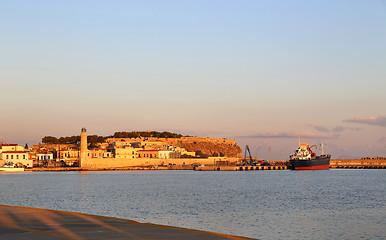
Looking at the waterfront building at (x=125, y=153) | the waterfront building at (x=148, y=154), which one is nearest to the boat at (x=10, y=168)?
the waterfront building at (x=125, y=153)

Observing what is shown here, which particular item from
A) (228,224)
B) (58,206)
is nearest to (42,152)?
(58,206)

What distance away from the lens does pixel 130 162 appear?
16662cm

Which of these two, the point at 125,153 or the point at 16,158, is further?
the point at 125,153

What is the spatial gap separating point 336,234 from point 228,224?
6.04 metres

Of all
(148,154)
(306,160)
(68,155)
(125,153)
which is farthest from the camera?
(148,154)

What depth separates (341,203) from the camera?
42.0 meters

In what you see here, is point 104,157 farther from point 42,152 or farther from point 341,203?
point 341,203

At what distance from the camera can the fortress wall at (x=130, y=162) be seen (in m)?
152

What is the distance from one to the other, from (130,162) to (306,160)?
58.3 m

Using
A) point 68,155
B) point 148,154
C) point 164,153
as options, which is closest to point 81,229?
point 148,154

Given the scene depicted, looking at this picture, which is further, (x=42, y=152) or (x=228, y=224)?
(x=42, y=152)

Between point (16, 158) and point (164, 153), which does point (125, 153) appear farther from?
point (16, 158)

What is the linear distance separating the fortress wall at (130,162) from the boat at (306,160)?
137 feet

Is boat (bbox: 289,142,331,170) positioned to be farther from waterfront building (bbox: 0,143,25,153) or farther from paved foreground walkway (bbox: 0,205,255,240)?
paved foreground walkway (bbox: 0,205,255,240)
